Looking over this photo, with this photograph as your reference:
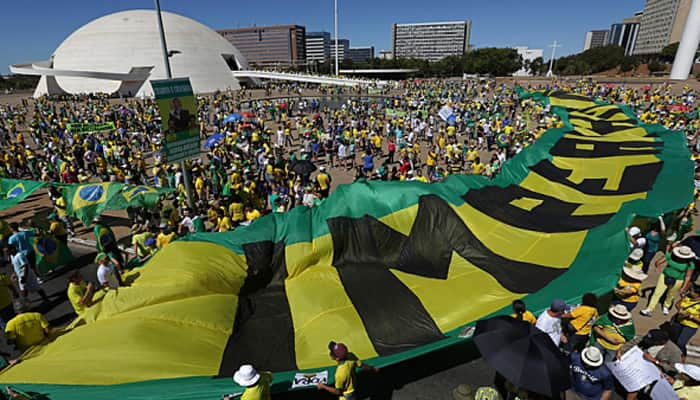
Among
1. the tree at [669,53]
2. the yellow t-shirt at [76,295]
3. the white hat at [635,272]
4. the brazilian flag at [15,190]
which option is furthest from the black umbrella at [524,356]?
the tree at [669,53]

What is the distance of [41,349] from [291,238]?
362 cm

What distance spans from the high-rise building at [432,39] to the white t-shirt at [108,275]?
19314 cm

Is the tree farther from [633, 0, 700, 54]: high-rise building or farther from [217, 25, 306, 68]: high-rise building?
[217, 25, 306, 68]: high-rise building

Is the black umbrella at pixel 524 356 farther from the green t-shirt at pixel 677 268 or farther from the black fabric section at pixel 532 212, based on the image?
the green t-shirt at pixel 677 268

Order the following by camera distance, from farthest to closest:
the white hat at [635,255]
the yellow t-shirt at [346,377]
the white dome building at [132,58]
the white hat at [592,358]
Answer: the white dome building at [132,58] < the white hat at [635,255] < the yellow t-shirt at [346,377] < the white hat at [592,358]

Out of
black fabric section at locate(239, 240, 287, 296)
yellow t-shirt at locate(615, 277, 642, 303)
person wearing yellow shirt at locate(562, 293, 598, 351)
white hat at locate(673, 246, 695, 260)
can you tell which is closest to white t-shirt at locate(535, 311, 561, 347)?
person wearing yellow shirt at locate(562, 293, 598, 351)

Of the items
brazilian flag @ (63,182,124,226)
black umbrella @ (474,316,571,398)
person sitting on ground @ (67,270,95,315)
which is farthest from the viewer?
brazilian flag @ (63,182,124,226)

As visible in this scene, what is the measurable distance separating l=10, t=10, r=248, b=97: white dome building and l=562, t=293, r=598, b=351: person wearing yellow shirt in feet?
218

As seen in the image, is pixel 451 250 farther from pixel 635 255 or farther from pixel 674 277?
pixel 674 277

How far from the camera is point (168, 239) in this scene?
23.0ft

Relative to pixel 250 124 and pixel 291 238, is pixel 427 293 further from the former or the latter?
pixel 250 124

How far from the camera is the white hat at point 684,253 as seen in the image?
18.1 feet

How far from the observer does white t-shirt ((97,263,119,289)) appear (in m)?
5.77

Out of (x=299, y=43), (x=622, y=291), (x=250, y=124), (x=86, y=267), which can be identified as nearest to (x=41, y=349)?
(x=86, y=267)
